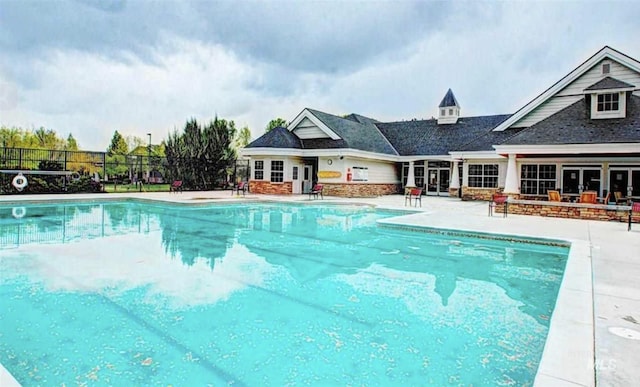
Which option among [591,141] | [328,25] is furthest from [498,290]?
[328,25]

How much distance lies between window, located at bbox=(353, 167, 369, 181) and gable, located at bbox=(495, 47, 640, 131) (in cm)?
828

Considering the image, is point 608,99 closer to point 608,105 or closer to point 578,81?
point 608,105

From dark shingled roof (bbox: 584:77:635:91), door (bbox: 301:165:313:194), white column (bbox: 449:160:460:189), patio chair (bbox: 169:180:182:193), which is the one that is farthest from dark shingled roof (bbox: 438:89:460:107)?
patio chair (bbox: 169:180:182:193)

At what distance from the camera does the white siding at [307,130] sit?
2326cm

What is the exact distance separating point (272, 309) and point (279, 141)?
18.0 meters

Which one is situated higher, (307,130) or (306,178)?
(307,130)

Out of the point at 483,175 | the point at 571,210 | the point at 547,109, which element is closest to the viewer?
the point at 571,210

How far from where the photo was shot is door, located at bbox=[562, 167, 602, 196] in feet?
53.3

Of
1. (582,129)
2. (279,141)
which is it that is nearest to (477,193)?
(582,129)

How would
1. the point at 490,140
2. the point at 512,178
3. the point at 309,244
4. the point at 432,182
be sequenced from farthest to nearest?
1. the point at 432,182
2. the point at 490,140
3. the point at 512,178
4. the point at 309,244

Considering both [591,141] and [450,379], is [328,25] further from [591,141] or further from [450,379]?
[450,379]

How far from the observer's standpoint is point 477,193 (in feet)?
67.9

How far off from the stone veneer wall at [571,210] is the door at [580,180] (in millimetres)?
3763

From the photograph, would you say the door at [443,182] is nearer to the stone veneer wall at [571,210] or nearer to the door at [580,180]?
the door at [580,180]
